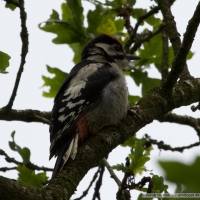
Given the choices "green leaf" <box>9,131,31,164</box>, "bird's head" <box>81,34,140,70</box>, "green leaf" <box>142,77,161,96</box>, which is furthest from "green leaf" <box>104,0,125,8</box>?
"green leaf" <box>9,131,31,164</box>

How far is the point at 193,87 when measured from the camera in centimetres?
339

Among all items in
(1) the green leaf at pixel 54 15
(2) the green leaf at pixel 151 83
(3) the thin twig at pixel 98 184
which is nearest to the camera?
(3) the thin twig at pixel 98 184

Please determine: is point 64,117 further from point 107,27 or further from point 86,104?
point 107,27

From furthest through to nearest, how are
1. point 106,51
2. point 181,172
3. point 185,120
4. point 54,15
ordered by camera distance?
point 106,51, point 54,15, point 185,120, point 181,172

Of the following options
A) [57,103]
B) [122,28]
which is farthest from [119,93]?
[122,28]

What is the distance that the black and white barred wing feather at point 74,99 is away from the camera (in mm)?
3277

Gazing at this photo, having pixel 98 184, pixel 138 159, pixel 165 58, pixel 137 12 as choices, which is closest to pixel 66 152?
pixel 138 159

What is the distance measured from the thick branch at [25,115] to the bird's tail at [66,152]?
55 centimetres

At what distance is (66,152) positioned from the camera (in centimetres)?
271

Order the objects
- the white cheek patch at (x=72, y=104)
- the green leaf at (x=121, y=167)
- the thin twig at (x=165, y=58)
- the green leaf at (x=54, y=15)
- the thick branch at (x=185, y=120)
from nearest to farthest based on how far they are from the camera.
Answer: the green leaf at (x=121, y=167) < the white cheek patch at (x=72, y=104) < the thin twig at (x=165, y=58) < the thick branch at (x=185, y=120) < the green leaf at (x=54, y=15)


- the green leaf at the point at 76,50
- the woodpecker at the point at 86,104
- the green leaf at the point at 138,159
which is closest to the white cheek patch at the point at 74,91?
the woodpecker at the point at 86,104

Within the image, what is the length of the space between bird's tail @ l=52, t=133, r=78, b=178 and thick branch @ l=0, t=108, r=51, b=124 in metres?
0.55

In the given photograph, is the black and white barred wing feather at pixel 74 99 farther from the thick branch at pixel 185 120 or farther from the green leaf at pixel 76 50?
the thick branch at pixel 185 120

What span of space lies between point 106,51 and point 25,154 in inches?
72.1
